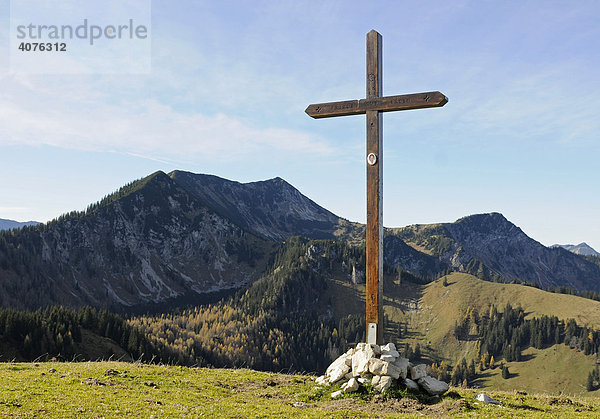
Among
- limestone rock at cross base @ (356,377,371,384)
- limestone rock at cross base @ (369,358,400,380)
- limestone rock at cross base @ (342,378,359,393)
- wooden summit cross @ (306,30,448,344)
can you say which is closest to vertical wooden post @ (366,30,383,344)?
wooden summit cross @ (306,30,448,344)

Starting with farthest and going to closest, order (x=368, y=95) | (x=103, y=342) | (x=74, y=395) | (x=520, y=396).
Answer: (x=103, y=342), (x=368, y=95), (x=520, y=396), (x=74, y=395)

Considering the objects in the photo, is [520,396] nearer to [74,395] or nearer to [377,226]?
[377,226]

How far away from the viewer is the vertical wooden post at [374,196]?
22172mm

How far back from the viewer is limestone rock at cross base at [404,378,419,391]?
19.6 metres

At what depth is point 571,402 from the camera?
66.2 feet

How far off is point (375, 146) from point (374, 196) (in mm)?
2873

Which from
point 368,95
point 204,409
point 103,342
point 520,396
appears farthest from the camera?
point 103,342

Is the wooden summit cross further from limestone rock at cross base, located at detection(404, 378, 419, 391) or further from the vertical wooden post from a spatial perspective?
limestone rock at cross base, located at detection(404, 378, 419, 391)

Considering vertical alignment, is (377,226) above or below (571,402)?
above

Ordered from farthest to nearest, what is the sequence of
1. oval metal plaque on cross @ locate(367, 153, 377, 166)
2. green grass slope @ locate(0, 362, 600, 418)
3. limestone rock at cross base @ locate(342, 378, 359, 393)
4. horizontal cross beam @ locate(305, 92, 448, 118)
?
1. oval metal plaque on cross @ locate(367, 153, 377, 166)
2. horizontal cross beam @ locate(305, 92, 448, 118)
3. limestone rock at cross base @ locate(342, 378, 359, 393)
4. green grass slope @ locate(0, 362, 600, 418)

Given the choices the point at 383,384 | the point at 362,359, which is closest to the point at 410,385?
the point at 383,384

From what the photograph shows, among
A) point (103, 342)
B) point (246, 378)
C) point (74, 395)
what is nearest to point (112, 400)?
point (74, 395)

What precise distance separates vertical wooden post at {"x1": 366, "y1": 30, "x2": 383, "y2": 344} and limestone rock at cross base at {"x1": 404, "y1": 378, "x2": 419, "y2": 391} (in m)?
2.66

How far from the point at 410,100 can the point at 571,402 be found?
1737 cm
